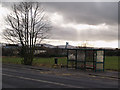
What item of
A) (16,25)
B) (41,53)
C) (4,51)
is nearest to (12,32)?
(16,25)

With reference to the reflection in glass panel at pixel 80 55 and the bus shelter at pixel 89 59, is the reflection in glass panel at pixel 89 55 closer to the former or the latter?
the bus shelter at pixel 89 59

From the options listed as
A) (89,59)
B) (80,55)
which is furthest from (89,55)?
(80,55)

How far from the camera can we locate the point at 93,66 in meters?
18.0

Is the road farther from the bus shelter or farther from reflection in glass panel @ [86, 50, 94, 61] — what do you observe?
reflection in glass panel @ [86, 50, 94, 61]

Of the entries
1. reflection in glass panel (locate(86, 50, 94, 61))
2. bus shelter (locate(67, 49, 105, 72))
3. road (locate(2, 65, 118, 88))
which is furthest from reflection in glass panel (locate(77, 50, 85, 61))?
road (locate(2, 65, 118, 88))

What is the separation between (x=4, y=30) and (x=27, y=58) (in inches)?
222

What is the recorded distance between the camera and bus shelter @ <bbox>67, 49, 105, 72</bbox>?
17.5 meters

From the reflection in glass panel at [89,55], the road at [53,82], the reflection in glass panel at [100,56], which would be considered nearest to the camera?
the road at [53,82]

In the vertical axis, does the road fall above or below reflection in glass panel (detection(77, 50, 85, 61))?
below

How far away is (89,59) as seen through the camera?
60.9 feet

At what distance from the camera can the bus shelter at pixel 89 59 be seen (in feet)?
57.5

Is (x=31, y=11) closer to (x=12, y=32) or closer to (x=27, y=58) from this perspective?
(x=12, y=32)

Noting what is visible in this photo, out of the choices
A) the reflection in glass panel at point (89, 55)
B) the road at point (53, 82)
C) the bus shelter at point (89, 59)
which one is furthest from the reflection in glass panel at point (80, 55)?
the road at point (53, 82)

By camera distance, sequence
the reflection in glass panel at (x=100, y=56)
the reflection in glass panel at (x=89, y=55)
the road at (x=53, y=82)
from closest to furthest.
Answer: the road at (x=53, y=82), the reflection in glass panel at (x=100, y=56), the reflection in glass panel at (x=89, y=55)
